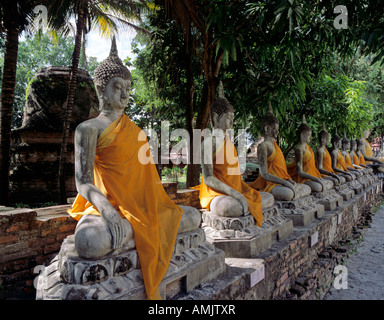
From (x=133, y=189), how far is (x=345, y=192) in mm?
6933

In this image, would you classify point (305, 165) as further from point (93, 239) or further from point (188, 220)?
point (93, 239)

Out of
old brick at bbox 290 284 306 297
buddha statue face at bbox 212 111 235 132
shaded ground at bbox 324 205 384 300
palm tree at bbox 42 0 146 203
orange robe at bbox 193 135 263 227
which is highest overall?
palm tree at bbox 42 0 146 203

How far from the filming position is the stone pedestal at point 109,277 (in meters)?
1.79

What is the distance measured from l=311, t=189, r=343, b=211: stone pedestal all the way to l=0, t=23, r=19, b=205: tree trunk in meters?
7.09

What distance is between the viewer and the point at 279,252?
3.40m

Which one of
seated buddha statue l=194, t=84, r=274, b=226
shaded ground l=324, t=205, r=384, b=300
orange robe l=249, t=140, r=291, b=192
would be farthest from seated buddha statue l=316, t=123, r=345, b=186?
seated buddha statue l=194, t=84, r=274, b=226

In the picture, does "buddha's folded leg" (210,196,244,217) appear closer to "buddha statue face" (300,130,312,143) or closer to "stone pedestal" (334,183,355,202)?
"buddha statue face" (300,130,312,143)

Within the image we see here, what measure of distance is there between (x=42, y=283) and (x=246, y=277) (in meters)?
1.75

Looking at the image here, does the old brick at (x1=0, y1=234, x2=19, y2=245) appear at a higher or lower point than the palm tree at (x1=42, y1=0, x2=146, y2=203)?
lower

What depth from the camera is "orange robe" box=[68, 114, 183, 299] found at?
212 cm

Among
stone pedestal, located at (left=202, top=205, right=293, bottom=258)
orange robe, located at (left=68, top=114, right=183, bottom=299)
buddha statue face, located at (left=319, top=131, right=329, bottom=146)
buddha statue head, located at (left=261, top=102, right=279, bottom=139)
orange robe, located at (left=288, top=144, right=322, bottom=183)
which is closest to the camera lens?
orange robe, located at (left=68, top=114, right=183, bottom=299)

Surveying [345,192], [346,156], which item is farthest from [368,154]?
[345,192]

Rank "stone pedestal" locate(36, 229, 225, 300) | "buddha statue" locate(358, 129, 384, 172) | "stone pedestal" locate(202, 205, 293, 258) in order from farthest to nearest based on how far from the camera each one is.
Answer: "buddha statue" locate(358, 129, 384, 172)
"stone pedestal" locate(202, 205, 293, 258)
"stone pedestal" locate(36, 229, 225, 300)
